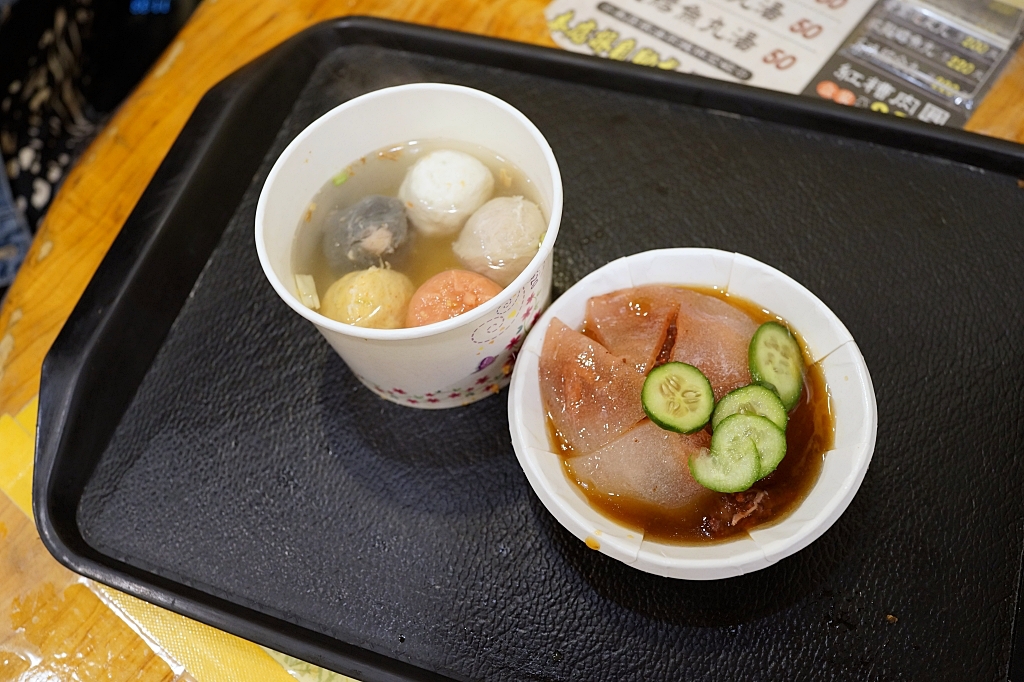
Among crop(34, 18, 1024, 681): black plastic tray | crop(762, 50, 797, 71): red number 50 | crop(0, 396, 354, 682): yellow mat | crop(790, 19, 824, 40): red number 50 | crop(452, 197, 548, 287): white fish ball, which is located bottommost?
crop(0, 396, 354, 682): yellow mat

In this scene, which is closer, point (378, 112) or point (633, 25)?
point (378, 112)

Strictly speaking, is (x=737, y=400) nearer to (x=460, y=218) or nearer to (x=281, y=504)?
(x=460, y=218)

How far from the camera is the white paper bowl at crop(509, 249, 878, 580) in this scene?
41.2 inches

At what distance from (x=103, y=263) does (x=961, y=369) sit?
5.23 feet

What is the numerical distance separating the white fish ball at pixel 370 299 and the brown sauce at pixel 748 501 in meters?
0.35

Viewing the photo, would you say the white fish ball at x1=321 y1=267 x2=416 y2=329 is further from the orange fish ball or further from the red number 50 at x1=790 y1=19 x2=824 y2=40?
the red number 50 at x1=790 y1=19 x2=824 y2=40

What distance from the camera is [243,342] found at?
147 cm

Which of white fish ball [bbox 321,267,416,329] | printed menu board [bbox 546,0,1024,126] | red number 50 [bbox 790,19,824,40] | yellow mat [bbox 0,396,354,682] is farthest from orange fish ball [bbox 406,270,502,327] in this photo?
red number 50 [bbox 790,19,824,40]

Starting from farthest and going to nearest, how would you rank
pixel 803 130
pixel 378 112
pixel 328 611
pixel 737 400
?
pixel 803 130, pixel 378 112, pixel 328 611, pixel 737 400

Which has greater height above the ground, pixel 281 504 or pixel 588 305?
pixel 588 305

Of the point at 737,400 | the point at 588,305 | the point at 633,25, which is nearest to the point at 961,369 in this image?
the point at 737,400

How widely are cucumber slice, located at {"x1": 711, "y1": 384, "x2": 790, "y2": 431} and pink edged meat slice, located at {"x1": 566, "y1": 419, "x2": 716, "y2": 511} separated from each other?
5cm

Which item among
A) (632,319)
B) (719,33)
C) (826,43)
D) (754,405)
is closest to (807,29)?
(826,43)

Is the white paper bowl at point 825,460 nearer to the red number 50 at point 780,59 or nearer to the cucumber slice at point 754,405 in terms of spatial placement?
the cucumber slice at point 754,405
